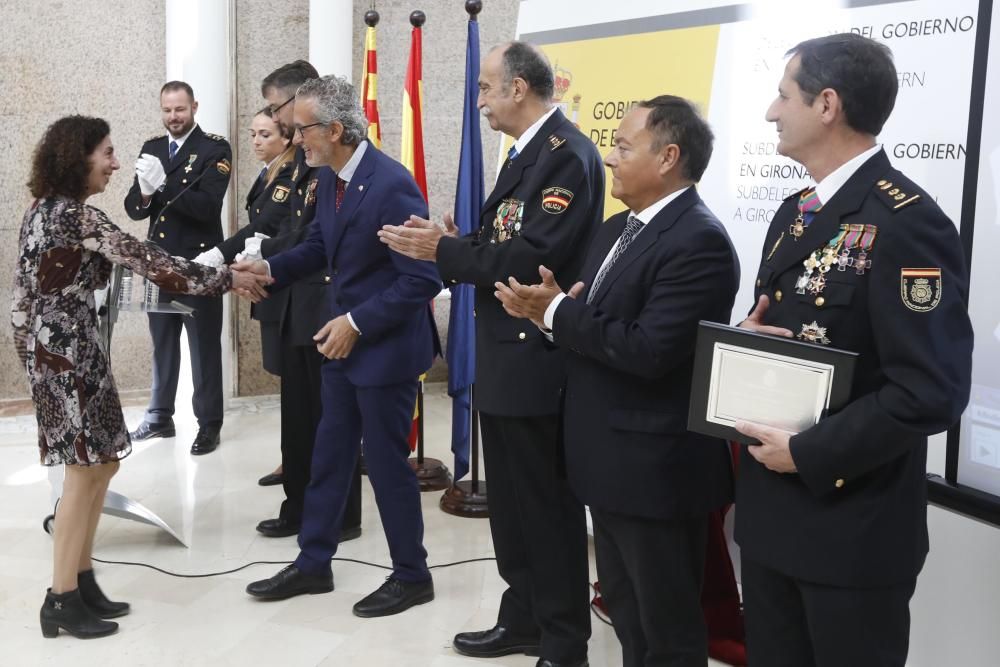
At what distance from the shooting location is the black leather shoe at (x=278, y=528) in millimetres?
3799

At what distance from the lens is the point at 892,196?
1566 mm

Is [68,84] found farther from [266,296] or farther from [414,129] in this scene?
[266,296]

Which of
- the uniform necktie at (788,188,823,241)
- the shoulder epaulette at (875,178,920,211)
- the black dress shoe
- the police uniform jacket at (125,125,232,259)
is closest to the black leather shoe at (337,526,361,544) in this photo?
the black dress shoe

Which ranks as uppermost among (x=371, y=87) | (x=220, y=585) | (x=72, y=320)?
(x=371, y=87)

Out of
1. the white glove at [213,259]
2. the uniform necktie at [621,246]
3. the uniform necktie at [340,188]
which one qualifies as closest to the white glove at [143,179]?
the white glove at [213,259]

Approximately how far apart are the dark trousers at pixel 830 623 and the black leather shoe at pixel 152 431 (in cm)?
406

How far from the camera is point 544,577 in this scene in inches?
103

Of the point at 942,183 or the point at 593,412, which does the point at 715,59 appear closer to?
the point at 942,183

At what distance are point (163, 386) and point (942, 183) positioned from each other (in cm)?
399

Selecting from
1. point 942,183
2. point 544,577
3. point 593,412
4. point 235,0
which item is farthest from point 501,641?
point 235,0

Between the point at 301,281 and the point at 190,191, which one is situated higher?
the point at 190,191

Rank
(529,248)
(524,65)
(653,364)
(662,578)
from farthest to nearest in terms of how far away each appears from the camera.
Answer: (524,65) < (529,248) < (662,578) < (653,364)

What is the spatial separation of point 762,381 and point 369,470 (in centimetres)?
170

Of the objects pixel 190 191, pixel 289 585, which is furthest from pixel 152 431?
pixel 289 585
